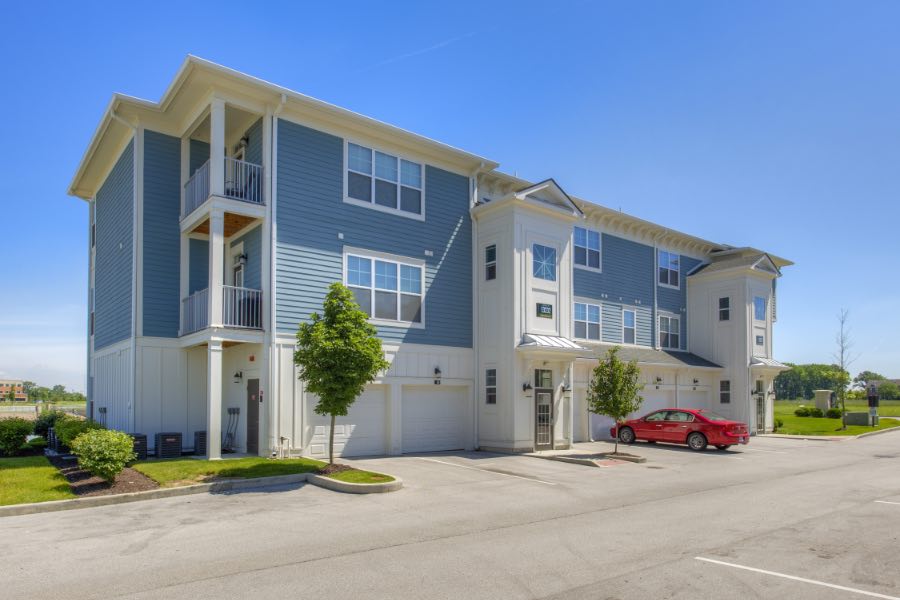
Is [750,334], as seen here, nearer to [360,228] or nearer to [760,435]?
[760,435]

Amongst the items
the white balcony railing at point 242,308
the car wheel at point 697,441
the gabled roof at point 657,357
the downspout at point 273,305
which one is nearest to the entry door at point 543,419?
the gabled roof at point 657,357

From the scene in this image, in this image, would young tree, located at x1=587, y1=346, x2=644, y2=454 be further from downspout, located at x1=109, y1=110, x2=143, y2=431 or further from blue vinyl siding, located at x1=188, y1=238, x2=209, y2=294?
downspout, located at x1=109, y1=110, x2=143, y2=431

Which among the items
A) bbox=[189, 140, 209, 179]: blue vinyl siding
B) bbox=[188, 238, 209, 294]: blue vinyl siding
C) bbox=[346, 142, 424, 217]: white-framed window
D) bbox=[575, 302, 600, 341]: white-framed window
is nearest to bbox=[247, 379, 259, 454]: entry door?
bbox=[188, 238, 209, 294]: blue vinyl siding

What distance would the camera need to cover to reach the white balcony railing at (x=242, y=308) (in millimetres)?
16953

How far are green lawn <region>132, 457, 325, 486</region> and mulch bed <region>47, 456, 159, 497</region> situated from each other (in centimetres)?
21

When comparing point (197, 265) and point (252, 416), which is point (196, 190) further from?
point (252, 416)

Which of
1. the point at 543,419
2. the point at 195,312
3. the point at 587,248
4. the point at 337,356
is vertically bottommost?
the point at 543,419

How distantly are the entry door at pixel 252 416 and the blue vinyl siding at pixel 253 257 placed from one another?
2676mm

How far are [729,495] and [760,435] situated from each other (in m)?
19.3

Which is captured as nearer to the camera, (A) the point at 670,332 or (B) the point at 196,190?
(B) the point at 196,190

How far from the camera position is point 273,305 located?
673 inches

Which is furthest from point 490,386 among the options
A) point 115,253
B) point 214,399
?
point 115,253

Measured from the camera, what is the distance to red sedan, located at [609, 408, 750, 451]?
2258cm

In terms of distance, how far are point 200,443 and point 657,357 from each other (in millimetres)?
19216
